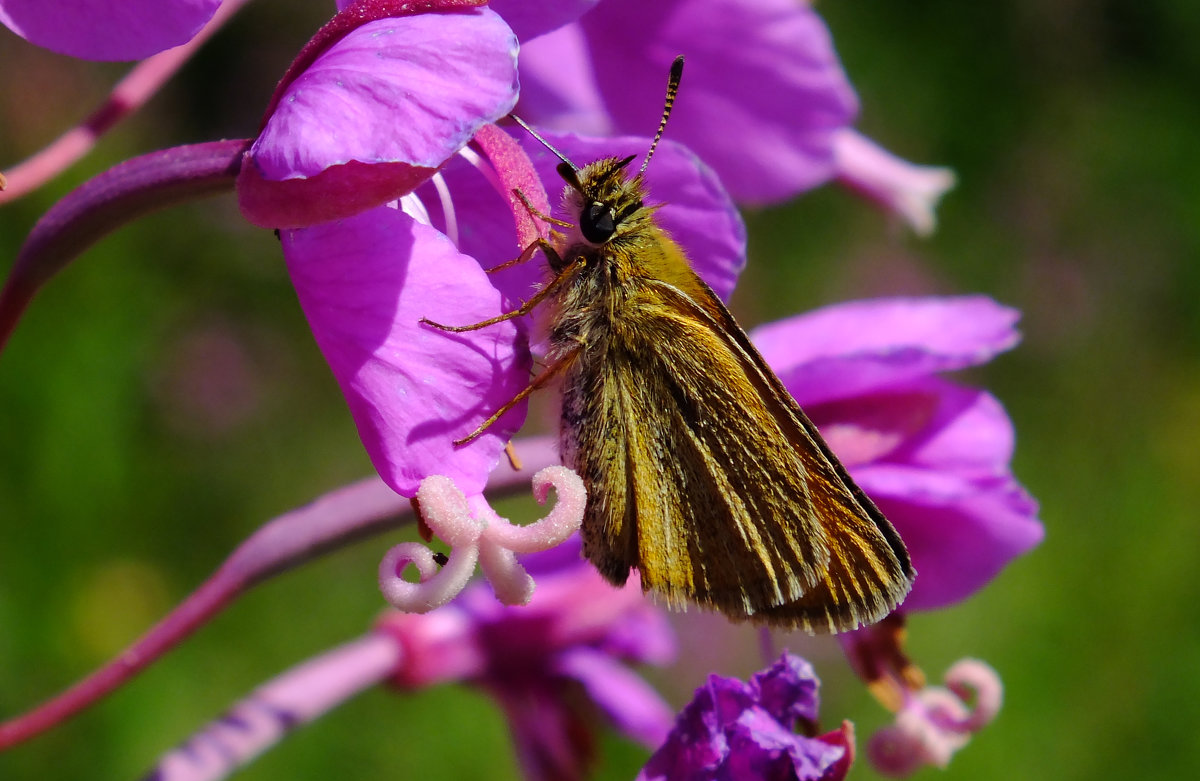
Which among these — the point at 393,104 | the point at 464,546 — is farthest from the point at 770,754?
the point at 393,104

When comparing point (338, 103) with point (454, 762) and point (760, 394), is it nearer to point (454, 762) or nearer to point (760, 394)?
point (760, 394)

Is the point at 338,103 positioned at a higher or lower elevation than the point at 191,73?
higher

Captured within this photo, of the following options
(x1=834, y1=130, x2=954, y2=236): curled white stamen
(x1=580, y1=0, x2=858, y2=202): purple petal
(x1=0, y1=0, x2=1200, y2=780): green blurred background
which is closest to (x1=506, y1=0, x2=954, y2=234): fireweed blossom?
(x1=580, y1=0, x2=858, y2=202): purple petal

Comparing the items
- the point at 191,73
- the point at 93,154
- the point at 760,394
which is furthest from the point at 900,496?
the point at 191,73

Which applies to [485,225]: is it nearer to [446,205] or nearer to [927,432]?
[446,205]

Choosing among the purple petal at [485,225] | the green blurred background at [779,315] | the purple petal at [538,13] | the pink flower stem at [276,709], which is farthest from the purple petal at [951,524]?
the green blurred background at [779,315]

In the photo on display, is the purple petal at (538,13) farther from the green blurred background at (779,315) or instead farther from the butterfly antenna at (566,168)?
the green blurred background at (779,315)

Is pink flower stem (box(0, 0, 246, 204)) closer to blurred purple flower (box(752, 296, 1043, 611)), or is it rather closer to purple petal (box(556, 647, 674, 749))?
blurred purple flower (box(752, 296, 1043, 611))

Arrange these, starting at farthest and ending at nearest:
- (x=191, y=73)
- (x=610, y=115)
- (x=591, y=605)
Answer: (x=191, y=73)
(x=591, y=605)
(x=610, y=115)
